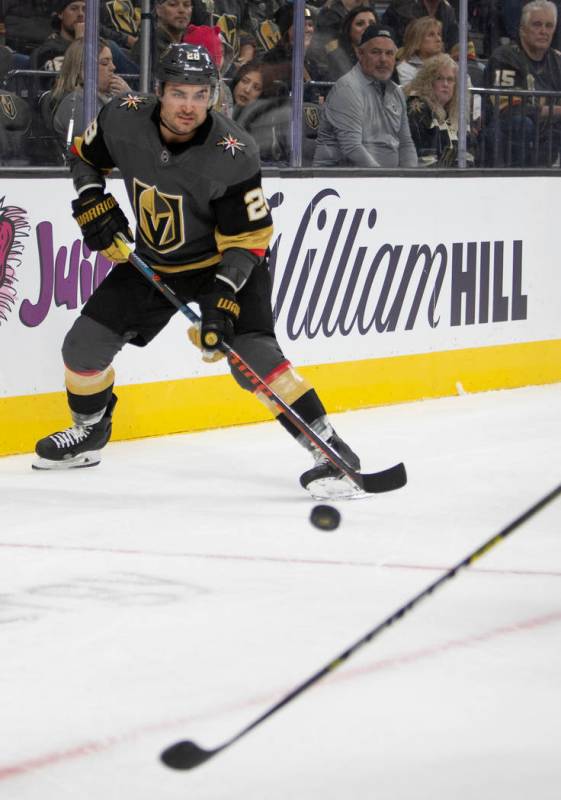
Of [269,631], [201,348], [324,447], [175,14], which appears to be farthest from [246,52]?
[269,631]

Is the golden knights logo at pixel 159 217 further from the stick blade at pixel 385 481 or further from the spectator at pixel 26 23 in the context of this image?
the stick blade at pixel 385 481

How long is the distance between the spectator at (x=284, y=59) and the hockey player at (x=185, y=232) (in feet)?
3.97

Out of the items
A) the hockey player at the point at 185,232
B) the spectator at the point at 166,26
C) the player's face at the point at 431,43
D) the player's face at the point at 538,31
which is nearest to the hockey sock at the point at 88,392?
the hockey player at the point at 185,232

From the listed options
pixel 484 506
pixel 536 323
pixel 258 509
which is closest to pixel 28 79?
pixel 258 509

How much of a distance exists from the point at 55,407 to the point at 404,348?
168 centimetres

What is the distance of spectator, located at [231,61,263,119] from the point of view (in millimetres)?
5320

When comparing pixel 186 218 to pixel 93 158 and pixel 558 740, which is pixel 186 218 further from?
pixel 558 740

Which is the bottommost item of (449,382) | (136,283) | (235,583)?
(449,382)

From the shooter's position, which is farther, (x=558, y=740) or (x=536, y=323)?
(x=536, y=323)

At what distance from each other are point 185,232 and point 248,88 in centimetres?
130

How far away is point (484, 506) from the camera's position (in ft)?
13.7

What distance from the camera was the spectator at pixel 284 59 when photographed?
17.8 ft

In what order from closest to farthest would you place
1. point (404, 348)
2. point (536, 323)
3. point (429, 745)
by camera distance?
point (429, 745), point (404, 348), point (536, 323)

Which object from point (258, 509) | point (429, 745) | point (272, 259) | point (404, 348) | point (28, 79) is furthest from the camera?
point (404, 348)
